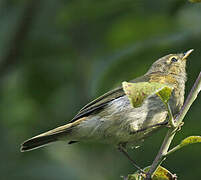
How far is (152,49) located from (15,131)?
192 centimetres

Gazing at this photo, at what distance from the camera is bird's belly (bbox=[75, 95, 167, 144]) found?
420 centimetres

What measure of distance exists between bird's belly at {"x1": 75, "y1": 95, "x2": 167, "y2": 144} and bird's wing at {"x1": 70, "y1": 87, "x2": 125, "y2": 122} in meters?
0.04

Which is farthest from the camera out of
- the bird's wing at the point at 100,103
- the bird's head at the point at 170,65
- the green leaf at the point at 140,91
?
the bird's head at the point at 170,65

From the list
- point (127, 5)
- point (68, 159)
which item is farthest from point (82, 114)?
point (68, 159)

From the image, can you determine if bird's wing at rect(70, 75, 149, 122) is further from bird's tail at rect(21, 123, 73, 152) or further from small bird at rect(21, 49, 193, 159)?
bird's tail at rect(21, 123, 73, 152)

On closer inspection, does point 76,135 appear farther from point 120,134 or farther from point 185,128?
point 185,128

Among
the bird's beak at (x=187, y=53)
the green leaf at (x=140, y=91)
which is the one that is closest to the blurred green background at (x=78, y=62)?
the bird's beak at (x=187, y=53)

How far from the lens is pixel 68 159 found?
6.06 metres

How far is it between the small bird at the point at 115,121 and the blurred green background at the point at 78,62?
0.15 metres

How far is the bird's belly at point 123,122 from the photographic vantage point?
4195mm

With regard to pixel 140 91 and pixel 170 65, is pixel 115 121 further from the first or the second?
pixel 140 91

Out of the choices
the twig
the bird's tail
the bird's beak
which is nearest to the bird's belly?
the bird's tail

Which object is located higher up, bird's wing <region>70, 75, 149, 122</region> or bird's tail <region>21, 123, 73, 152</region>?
bird's wing <region>70, 75, 149, 122</region>

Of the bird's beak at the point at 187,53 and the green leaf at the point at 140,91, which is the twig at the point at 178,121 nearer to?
the green leaf at the point at 140,91
